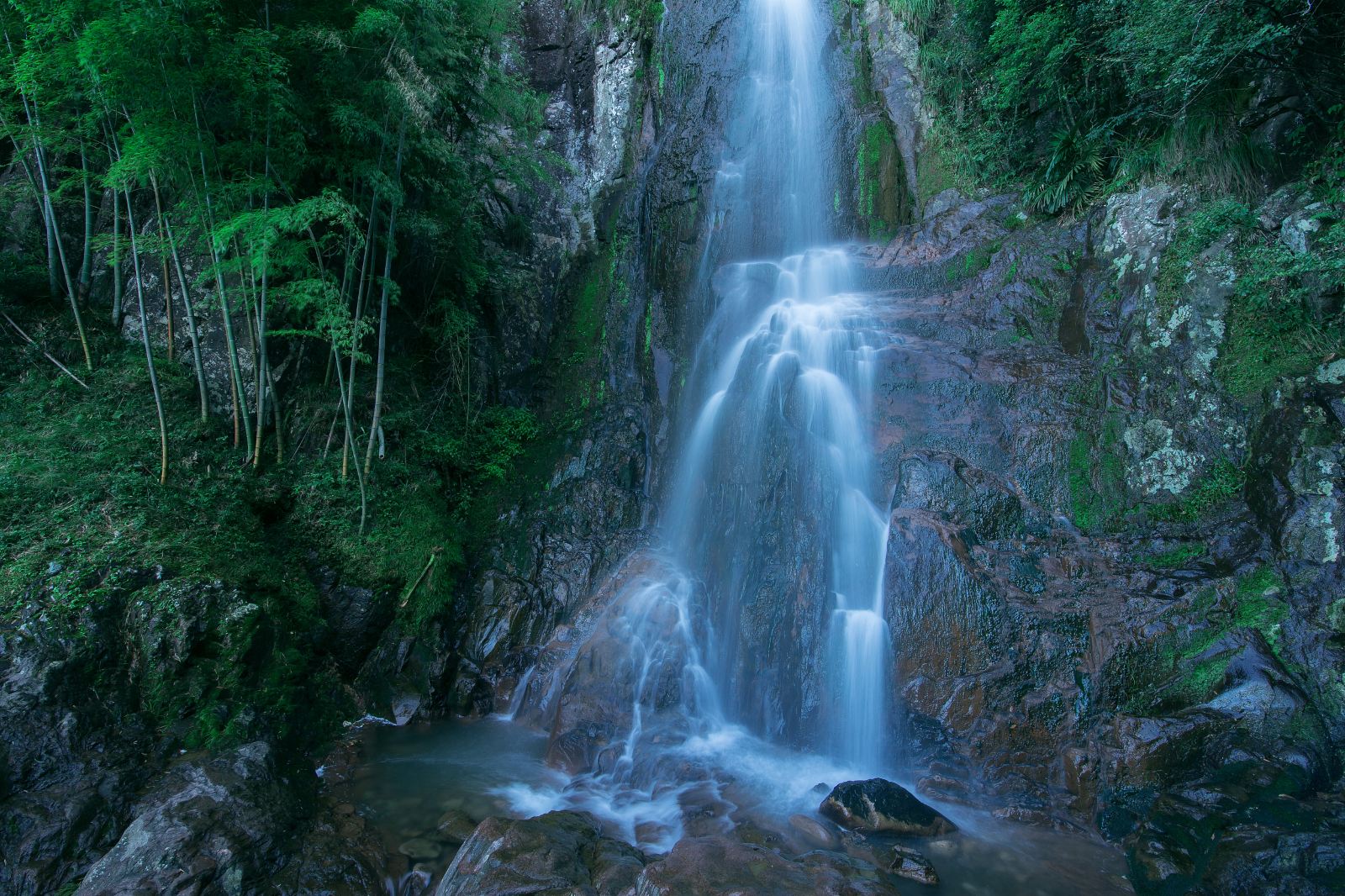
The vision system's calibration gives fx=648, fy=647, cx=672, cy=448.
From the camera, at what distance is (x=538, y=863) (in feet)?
15.6

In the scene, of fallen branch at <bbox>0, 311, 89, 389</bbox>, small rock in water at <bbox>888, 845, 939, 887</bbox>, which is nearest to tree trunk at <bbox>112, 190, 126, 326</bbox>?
fallen branch at <bbox>0, 311, 89, 389</bbox>

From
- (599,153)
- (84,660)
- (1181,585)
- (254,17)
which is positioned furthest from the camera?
(599,153)

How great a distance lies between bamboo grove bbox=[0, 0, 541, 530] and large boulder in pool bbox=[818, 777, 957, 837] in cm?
682

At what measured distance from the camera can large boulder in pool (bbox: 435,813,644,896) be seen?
459 centimetres

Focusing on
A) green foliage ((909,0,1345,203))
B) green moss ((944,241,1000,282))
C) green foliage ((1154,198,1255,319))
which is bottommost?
green foliage ((1154,198,1255,319))

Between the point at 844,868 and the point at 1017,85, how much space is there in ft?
38.0

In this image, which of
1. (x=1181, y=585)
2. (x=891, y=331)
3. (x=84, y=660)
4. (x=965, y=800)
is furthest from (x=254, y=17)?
(x=1181, y=585)

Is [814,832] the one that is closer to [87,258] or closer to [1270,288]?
[1270,288]

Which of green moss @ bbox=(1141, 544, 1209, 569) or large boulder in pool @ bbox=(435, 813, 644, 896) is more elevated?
green moss @ bbox=(1141, 544, 1209, 569)

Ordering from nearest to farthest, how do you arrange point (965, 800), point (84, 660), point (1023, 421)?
point (84, 660), point (965, 800), point (1023, 421)

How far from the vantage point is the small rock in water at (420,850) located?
215 inches

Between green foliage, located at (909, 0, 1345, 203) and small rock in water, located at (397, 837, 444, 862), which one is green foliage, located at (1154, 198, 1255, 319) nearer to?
green foliage, located at (909, 0, 1345, 203)

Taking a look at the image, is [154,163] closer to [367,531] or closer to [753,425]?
[367,531]

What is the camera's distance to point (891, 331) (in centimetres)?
1004
